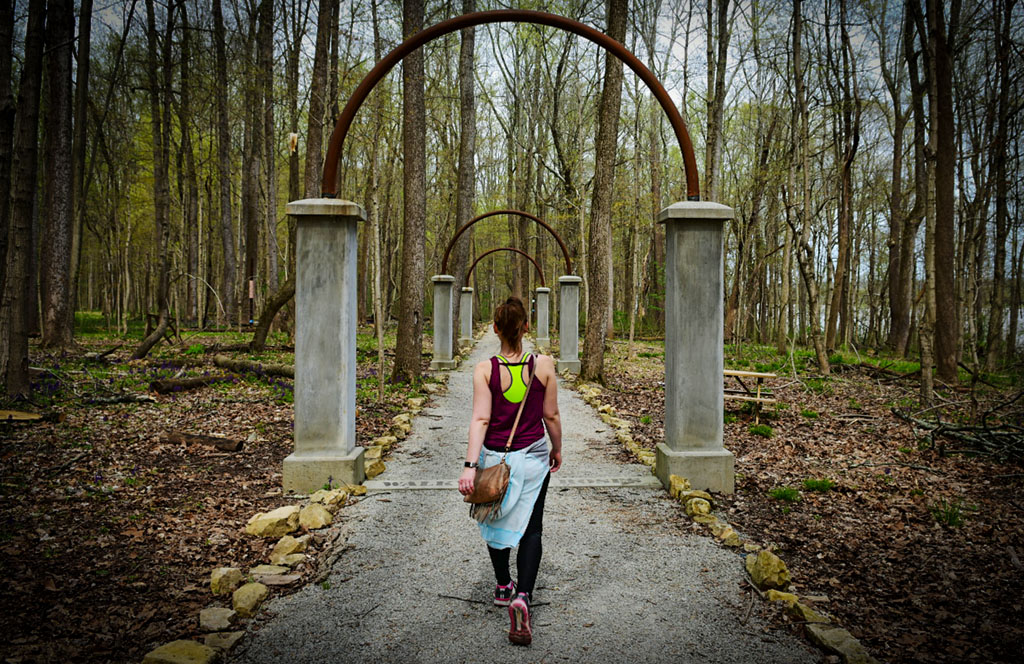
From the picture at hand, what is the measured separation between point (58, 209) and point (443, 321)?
8.81 metres

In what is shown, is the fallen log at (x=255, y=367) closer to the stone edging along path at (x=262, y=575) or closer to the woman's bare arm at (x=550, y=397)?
the stone edging along path at (x=262, y=575)

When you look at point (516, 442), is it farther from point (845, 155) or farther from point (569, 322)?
point (845, 155)

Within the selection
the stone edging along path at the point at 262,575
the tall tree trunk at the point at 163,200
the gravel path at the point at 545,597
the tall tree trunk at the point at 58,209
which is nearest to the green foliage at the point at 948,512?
the gravel path at the point at 545,597

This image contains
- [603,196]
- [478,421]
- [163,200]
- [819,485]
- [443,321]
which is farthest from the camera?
[443,321]

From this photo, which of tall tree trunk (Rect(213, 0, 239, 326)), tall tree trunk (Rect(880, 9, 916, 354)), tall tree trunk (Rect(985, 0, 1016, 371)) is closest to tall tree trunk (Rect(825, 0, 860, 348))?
tall tree trunk (Rect(880, 9, 916, 354))

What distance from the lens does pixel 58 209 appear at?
40.6 feet

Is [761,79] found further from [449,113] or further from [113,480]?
[113,480]

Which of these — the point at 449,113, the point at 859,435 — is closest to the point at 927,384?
the point at 859,435

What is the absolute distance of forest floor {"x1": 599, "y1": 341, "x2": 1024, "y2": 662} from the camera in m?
2.99

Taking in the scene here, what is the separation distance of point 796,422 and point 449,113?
19.9 m

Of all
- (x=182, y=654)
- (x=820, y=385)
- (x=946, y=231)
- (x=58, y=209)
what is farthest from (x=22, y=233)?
(x=946, y=231)

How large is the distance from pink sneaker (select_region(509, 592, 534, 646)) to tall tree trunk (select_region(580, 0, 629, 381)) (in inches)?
316

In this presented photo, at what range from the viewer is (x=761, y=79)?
18.0 m

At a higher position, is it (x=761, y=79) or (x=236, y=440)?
(x=761, y=79)
